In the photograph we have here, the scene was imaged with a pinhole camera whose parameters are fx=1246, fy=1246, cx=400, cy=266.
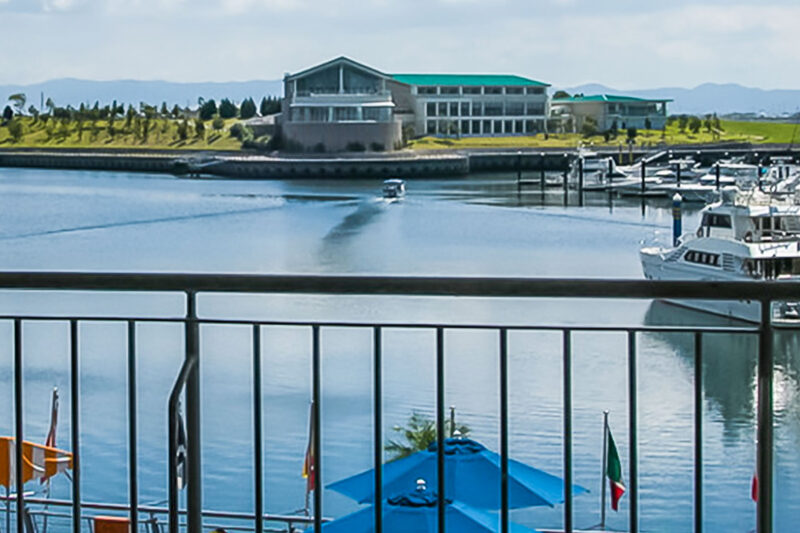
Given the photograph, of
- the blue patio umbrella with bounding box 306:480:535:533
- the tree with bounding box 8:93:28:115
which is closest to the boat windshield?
the blue patio umbrella with bounding box 306:480:535:533

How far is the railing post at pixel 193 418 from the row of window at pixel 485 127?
201 feet

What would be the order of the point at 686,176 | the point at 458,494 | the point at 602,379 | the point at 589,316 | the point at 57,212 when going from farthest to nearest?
the point at 686,176, the point at 57,212, the point at 589,316, the point at 602,379, the point at 458,494

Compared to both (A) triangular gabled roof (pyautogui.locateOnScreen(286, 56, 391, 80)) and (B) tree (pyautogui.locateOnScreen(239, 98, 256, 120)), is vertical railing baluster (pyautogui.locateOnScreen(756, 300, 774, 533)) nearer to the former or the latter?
(A) triangular gabled roof (pyautogui.locateOnScreen(286, 56, 391, 80))

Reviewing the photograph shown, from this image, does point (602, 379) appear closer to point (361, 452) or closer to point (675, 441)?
point (675, 441)

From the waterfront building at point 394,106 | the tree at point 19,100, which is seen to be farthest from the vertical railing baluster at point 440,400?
the tree at point 19,100

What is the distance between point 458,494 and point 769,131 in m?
73.2

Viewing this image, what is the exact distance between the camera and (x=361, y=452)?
10.4 meters

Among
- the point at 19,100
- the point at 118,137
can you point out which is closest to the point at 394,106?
the point at 118,137

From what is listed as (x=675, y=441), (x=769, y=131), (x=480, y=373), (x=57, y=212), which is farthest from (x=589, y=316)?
(x=769, y=131)

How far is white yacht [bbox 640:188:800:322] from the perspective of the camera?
19750 millimetres

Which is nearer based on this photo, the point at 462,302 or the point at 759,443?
the point at 759,443

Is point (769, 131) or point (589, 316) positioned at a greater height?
point (769, 131)

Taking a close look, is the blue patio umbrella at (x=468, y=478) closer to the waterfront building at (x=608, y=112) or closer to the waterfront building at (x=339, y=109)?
the waterfront building at (x=339, y=109)

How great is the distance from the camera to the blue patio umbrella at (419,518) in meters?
4.03
